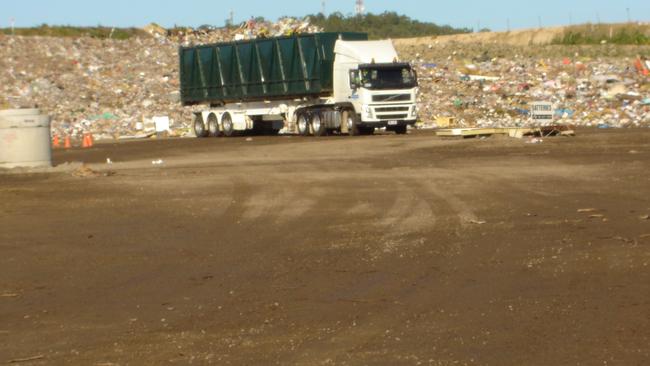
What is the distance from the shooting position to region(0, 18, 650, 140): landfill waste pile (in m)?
48.7

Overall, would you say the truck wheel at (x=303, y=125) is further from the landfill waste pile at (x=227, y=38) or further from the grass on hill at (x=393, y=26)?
the grass on hill at (x=393, y=26)

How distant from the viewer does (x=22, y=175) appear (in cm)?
2453

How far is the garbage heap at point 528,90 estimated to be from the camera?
45.8 m

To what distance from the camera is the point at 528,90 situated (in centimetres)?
5300

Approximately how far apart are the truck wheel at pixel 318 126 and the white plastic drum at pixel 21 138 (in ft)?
53.9

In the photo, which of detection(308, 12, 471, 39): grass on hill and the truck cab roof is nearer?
the truck cab roof

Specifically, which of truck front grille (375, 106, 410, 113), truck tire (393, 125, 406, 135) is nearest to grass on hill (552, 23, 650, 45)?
truck tire (393, 125, 406, 135)

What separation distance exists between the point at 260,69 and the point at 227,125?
335cm

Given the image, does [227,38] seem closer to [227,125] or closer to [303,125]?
[227,125]

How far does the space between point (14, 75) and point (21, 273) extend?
51293mm

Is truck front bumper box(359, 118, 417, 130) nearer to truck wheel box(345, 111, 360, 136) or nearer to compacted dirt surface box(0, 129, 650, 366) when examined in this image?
truck wheel box(345, 111, 360, 136)

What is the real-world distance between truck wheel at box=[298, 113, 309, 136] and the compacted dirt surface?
1853 centimetres

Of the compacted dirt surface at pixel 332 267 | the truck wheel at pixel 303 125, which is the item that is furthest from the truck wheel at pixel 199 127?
the compacted dirt surface at pixel 332 267

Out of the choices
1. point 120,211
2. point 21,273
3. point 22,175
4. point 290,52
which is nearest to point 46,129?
point 22,175
